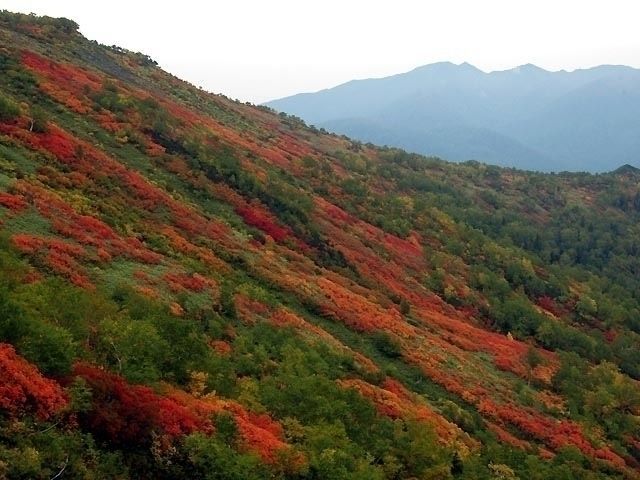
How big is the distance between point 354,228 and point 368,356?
127ft

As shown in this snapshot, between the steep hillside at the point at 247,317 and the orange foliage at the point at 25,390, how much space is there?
6 centimetres

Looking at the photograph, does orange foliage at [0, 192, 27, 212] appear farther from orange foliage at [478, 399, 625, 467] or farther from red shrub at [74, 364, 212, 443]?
orange foliage at [478, 399, 625, 467]

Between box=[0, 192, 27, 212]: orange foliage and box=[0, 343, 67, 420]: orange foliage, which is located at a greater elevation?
box=[0, 192, 27, 212]: orange foliage

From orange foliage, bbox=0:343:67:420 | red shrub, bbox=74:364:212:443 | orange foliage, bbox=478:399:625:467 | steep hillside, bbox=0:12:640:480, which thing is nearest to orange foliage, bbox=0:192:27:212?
steep hillside, bbox=0:12:640:480

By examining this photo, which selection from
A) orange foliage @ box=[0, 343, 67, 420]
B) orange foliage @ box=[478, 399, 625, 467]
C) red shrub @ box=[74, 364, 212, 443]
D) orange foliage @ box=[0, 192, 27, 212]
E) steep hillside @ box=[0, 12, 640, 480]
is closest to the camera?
orange foliage @ box=[0, 343, 67, 420]

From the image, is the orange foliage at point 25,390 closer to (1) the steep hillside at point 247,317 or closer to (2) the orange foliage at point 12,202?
(1) the steep hillside at point 247,317

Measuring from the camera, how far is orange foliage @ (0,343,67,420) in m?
15.7

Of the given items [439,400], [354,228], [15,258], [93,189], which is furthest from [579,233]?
[15,258]

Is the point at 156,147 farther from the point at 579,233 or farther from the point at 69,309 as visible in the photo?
the point at 579,233

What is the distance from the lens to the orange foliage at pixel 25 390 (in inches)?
618

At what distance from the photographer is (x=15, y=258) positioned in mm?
25406

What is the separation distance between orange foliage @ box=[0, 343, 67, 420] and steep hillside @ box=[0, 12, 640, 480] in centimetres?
6

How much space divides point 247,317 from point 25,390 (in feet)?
61.0

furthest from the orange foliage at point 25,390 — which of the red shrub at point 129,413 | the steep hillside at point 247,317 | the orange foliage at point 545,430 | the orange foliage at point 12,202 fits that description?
the orange foliage at point 545,430
